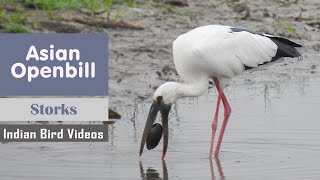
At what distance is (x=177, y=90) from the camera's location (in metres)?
10.3

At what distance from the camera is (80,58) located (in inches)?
428

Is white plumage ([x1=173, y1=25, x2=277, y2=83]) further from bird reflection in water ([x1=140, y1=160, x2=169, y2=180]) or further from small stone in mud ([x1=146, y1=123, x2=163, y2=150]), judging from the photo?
bird reflection in water ([x1=140, y1=160, x2=169, y2=180])

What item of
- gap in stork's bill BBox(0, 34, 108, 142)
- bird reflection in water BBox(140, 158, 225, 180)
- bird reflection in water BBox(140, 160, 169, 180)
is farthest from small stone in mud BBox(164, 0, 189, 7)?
bird reflection in water BBox(140, 160, 169, 180)

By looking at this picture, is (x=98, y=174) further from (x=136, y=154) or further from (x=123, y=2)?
(x=123, y=2)

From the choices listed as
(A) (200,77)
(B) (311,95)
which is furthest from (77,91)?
(B) (311,95)

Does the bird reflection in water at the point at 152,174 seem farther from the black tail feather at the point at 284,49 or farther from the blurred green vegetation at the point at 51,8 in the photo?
the blurred green vegetation at the point at 51,8

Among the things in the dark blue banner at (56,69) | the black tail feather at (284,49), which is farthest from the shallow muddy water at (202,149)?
the black tail feather at (284,49)

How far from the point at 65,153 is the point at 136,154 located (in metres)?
0.57

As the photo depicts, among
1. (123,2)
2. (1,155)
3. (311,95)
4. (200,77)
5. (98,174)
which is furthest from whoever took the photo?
(123,2)
